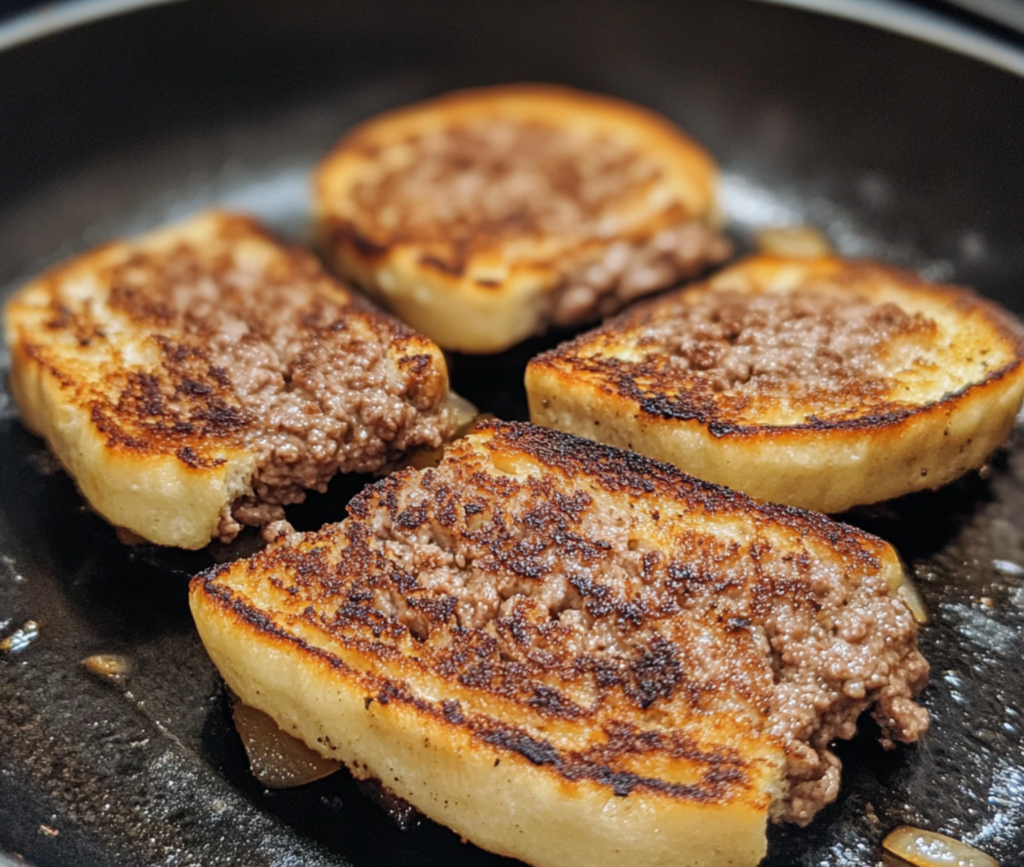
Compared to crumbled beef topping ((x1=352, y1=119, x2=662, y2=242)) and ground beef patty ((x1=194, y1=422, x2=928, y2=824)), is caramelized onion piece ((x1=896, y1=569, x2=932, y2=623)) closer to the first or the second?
ground beef patty ((x1=194, y1=422, x2=928, y2=824))

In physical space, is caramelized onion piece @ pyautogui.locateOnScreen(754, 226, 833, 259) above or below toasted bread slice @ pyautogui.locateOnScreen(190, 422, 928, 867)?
above

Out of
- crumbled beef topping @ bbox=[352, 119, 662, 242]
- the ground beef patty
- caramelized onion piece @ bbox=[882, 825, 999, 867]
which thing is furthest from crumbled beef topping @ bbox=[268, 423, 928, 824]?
Answer: crumbled beef topping @ bbox=[352, 119, 662, 242]

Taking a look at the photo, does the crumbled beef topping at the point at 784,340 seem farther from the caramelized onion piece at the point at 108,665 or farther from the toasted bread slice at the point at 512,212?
the caramelized onion piece at the point at 108,665

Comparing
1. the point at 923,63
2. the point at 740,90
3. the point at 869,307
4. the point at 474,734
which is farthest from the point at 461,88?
the point at 474,734

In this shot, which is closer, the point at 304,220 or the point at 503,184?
the point at 503,184

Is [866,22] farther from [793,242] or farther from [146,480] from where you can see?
[146,480]

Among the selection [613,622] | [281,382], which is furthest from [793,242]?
[613,622]
